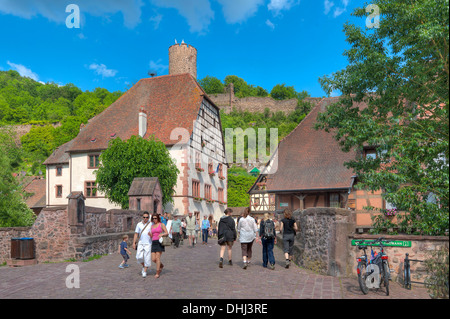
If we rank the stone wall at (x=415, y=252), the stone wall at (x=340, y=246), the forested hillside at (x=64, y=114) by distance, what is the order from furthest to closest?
the forested hillside at (x=64, y=114), the stone wall at (x=340, y=246), the stone wall at (x=415, y=252)

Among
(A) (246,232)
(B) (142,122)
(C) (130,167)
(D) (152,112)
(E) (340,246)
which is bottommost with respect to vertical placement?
(E) (340,246)

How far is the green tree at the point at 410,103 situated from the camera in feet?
35.7

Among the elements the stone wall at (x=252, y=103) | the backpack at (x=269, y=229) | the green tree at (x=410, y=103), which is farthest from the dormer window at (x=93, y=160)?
the stone wall at (x=252, y=103)

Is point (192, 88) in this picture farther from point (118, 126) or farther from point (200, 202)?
point (200, 202)

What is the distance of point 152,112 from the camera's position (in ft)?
137

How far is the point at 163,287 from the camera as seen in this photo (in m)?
9.82

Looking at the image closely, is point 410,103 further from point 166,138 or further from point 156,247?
point 166,138

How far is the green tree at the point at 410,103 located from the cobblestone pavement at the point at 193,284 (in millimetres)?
2322

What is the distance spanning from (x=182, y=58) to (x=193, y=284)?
6291cm

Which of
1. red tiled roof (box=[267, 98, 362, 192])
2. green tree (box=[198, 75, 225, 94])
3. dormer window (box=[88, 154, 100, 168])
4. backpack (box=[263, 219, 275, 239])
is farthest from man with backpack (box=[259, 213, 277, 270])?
green tree (box=[198, 75, 225, 94])

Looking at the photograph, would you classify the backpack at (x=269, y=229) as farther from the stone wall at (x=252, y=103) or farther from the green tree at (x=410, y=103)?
the stone wall at (x=252, y=103)

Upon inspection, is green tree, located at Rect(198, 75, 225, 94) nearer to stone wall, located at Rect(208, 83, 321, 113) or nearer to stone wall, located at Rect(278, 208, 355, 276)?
stone wall, located at Rect(208, 83, 321, 113)

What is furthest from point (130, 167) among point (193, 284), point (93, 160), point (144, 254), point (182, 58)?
point (182, 58)
